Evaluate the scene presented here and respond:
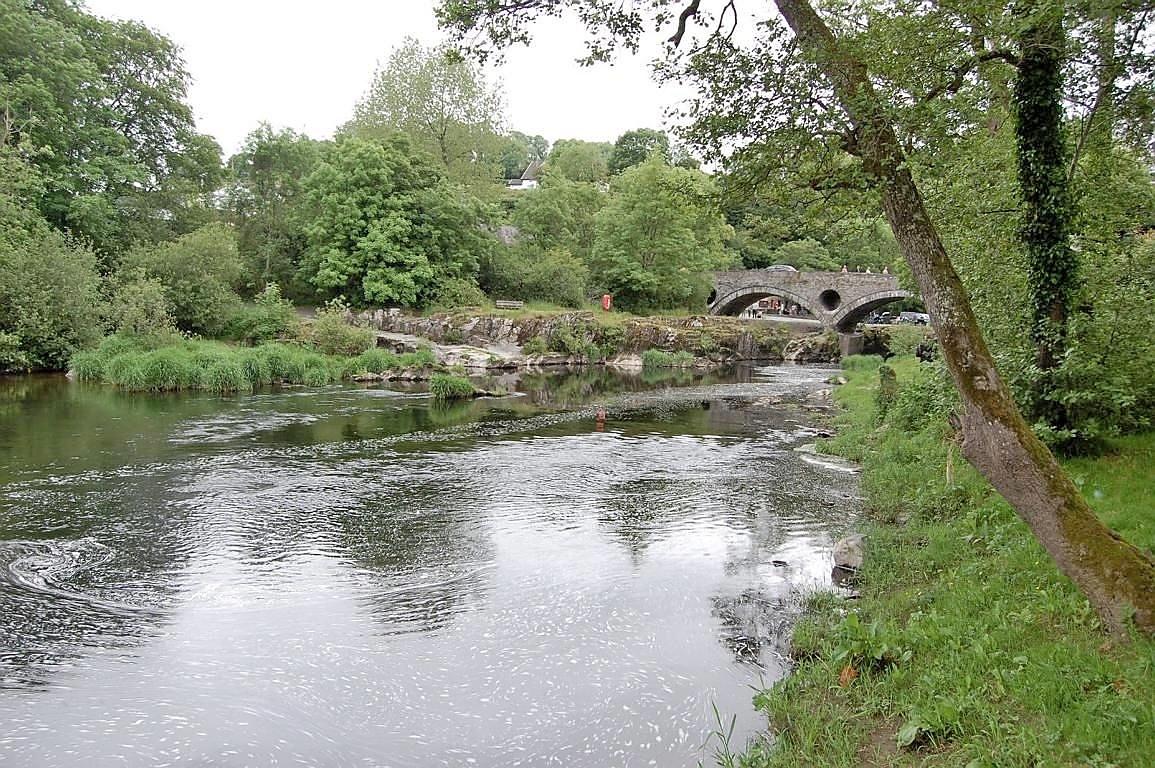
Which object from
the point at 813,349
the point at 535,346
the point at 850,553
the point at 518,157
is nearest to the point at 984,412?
the point at 850,553

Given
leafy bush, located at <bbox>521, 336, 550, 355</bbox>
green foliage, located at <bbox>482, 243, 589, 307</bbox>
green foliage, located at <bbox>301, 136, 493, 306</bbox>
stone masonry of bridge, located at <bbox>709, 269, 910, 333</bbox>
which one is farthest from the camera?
green foliage, located at <bbox>482, 243, 589, 307</bbox>

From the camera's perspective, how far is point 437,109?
5453cm

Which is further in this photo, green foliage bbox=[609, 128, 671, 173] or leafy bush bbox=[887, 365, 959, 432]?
green foliage bbox=[609, 128, 671, 173]

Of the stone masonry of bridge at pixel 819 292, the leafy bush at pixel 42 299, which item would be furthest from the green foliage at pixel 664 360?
the leafy bush at pixel 42 299

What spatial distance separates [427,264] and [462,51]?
3613cm

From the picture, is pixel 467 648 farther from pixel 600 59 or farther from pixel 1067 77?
pixel 1067 77

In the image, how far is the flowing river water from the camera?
Answer: 6.43m

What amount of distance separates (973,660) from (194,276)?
38546 mm

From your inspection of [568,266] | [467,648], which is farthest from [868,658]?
[568,266]

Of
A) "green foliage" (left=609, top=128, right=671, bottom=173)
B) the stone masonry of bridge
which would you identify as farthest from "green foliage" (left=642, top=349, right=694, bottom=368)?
"green foliage" (left=609, top=128, right=671, bottom=173)

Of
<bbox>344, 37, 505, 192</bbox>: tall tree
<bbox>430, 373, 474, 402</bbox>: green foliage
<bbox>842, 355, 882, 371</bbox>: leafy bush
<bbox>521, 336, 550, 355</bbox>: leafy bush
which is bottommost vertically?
<bbox>430, 373, 474, 402</bbox>: green foliage

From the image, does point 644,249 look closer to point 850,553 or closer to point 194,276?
point 194,276

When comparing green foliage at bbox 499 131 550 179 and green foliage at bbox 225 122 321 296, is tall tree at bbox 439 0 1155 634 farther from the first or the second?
green foliage at bbox 499 131 550 179

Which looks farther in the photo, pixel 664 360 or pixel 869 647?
pixel 664 360
